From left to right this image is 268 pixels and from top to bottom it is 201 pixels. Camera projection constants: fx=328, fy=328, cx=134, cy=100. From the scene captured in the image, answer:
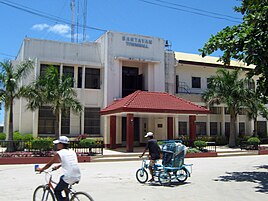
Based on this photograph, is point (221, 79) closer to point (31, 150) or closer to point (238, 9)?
point (238, 9)

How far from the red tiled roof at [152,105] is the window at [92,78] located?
9.78 ft

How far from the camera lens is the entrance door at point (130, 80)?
29453mm

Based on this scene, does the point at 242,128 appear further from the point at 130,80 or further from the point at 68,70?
the point at 68,70

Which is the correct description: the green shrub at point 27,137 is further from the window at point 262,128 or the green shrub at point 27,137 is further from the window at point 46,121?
the window at point 262,128

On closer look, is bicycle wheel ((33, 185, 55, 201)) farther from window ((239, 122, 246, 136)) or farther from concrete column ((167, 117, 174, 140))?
window ((239, 122, 246, 136))

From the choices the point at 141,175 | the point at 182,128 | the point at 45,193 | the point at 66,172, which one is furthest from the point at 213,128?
the point at 66,172

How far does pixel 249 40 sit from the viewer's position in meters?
12.0

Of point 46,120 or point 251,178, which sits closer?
point 251,178

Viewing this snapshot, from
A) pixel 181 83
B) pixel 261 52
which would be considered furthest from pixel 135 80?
pixel 261 52

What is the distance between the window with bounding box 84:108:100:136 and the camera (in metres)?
27.4

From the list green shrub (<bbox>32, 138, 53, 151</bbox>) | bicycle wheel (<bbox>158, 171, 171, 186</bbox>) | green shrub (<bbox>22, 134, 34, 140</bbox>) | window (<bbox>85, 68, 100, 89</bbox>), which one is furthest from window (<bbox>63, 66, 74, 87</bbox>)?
bicycle wheel (<bbox>158, 171, 171, 186</bbox>)

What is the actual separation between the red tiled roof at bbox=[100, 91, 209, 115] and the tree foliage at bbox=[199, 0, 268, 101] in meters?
10.4

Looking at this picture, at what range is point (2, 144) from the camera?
805 inches

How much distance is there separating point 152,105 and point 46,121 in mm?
8683
